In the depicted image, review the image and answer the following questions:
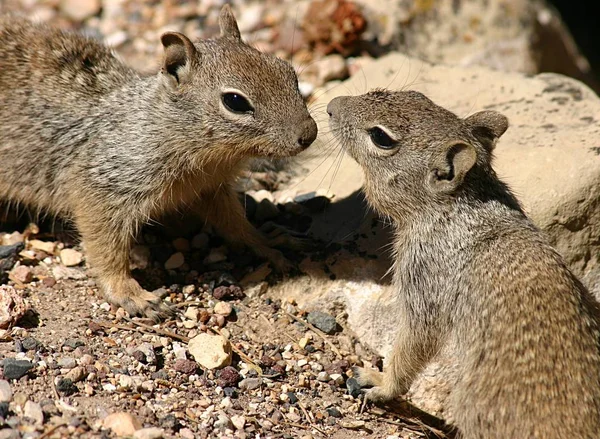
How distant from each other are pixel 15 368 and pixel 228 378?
1302 mm

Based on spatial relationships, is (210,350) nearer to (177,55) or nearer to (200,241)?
(200,241)

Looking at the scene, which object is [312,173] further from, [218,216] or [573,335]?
[573,335]

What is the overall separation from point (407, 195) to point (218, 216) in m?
1.71

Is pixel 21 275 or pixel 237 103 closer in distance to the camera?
pixel 237 103

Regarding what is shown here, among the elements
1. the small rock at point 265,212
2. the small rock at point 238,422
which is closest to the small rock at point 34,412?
the small rock at point 238,422

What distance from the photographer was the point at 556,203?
18.6ft

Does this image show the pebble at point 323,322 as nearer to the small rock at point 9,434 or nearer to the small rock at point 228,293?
the small rock at point 228,293

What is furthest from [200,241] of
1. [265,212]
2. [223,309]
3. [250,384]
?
[250,384]

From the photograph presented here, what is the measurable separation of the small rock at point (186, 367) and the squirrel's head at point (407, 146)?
1.60 metres

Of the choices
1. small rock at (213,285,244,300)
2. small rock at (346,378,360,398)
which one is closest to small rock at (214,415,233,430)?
small rock at (346,378,360,398)

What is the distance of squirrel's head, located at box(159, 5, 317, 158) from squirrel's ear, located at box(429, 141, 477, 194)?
2.83ft

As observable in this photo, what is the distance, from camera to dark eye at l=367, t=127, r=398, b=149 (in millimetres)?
5105

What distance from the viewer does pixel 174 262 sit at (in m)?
6.16

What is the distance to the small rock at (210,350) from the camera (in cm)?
518
